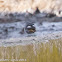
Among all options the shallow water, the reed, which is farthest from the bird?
the reed

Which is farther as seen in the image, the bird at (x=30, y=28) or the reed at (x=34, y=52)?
the bird at (x=30, y=28)

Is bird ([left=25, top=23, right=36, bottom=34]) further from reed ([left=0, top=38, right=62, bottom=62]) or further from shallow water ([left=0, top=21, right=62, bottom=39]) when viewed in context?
reed ([left=0, top=38, right=62, bottom=62])

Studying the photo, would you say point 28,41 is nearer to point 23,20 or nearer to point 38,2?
point 23,20

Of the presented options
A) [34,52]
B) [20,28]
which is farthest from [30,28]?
[34,52]

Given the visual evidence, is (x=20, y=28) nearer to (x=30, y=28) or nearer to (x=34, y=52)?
(x=30, y=28)

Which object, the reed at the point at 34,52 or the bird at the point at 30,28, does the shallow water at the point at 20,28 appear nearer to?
the bird at the point at 30,28

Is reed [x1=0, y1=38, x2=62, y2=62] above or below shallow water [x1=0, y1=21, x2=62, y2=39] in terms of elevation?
below

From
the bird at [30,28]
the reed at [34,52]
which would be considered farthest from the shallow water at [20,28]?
the reed at [34,52]

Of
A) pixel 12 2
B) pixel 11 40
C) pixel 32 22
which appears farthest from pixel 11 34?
pixel 12 2

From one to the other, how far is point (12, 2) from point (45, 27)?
44.4 inches

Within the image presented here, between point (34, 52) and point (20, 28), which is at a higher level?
point (20, 28)

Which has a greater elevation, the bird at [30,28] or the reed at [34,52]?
the bird at [30,28]

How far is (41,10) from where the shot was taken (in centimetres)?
479

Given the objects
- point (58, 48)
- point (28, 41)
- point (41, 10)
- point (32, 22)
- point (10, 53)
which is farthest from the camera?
point (41, 10)
